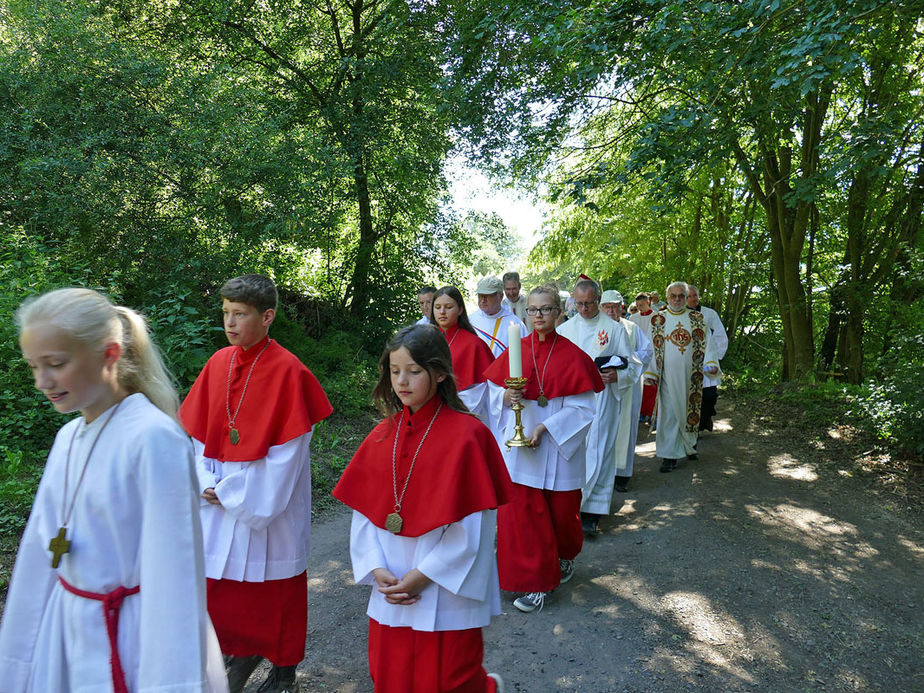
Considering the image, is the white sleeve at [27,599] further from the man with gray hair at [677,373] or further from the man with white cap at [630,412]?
the man with gray hair at [677,373]

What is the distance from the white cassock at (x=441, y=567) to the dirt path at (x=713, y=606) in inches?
56.0

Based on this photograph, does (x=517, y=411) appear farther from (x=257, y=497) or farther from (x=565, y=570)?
(x=565, y=570)

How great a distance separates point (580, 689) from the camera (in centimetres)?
391

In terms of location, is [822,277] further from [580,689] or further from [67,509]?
[67,509]

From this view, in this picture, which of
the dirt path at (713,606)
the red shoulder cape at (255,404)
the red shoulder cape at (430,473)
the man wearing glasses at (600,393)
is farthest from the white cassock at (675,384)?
the red shoulder cape at (430,473)

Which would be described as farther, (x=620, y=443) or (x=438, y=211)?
(x=438, y=211)

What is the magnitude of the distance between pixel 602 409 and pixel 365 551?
422cm

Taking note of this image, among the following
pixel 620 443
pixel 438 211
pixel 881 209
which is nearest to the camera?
pixel 620 443

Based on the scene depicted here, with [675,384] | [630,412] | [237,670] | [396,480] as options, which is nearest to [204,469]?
[237,670]

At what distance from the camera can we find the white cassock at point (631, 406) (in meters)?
7.73

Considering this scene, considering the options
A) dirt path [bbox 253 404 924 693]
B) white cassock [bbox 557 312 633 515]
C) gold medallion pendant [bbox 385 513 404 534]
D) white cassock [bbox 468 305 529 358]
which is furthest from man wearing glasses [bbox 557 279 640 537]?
gold medallion pendant [bbox 385 513 404 534]

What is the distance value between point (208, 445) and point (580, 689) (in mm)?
2516

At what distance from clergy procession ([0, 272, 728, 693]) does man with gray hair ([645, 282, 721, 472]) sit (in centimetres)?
386

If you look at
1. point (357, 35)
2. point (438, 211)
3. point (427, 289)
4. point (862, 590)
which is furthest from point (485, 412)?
point (357, 35)
